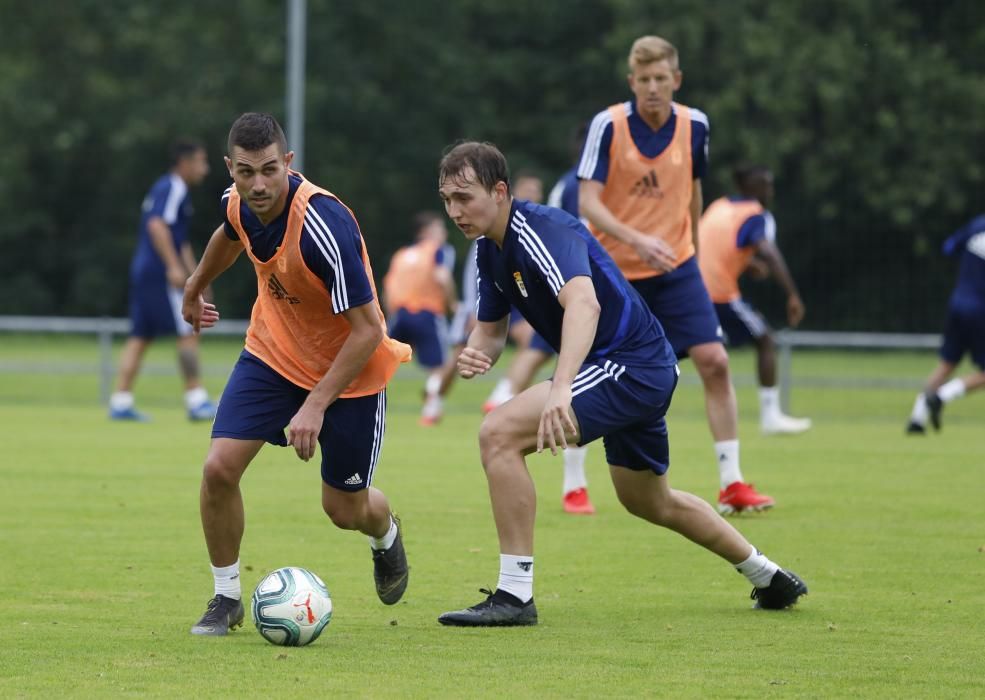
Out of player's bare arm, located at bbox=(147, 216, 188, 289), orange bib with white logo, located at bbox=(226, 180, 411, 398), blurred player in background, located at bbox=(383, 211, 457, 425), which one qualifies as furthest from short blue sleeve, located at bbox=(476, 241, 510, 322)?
blurred player in background, located at bbox=(383, 211, 457, 425)

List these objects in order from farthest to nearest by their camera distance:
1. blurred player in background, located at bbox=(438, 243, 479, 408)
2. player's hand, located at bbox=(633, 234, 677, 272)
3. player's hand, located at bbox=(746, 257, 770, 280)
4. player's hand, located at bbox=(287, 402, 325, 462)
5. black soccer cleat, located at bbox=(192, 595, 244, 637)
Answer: blurred player in background, located at bbox=(438, 243, 479, 408) < player's hand, located at bbox=(746, 257, 770, 280) < player's hand, located at bbox=(633, 234, 677, 272) < black soccer cleat, located at bbox=(192, 595, 244, 637) < player's hand, located at bbox=(287, 402, 325, 462)

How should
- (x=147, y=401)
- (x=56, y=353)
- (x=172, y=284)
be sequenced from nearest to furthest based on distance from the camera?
(x=172, y=284)
(x=147, y=401)
(x=56, y=353)

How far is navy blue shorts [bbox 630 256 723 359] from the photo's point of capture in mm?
8984

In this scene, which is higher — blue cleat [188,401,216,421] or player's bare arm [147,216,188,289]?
player's bare arm [147,216,188,289]

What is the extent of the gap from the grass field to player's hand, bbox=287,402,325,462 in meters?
0.71

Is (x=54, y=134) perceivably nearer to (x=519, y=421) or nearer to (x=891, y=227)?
(x=891, y=227)

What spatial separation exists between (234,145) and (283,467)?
6516 mm

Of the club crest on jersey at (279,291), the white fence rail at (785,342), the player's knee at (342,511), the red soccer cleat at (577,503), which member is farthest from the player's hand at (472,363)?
the white fence rail at (785,342)

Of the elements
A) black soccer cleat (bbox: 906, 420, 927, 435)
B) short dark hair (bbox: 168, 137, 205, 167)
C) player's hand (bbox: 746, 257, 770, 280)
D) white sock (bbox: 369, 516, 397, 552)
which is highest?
short dark hair (bbox: 168, 137, 205, 167)

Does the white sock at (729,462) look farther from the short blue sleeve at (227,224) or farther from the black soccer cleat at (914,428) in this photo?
the black soccer cleat at (914,428)

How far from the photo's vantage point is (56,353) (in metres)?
29.4

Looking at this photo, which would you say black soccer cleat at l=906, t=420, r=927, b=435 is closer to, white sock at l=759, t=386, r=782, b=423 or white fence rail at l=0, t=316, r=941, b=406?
white sock at l=759, t=386, r=782, b=423

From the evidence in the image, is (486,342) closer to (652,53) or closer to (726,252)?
(652,53)

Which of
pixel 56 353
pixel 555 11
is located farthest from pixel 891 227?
pixel 56 353
